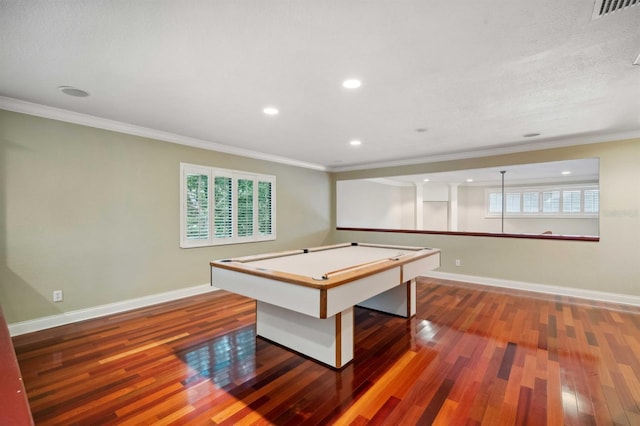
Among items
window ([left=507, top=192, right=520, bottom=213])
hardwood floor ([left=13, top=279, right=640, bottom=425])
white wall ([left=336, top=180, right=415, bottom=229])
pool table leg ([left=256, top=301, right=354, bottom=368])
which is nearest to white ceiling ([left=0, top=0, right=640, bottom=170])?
pool table leg ([left=256, top=301, right=354, bottom=368])

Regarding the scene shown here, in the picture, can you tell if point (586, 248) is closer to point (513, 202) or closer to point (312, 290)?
point (312, 290)

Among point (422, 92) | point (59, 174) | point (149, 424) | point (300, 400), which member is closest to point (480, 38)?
point (422, 92)

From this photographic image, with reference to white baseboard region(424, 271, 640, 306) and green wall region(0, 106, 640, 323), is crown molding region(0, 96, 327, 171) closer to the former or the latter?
green wall region(0, 106, 640, 323)

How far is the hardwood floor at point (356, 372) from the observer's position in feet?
6.07

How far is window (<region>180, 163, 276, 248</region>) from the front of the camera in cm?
434

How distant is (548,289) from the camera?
454 cm

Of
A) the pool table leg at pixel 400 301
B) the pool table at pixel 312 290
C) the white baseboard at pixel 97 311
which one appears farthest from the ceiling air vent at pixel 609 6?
the white baseboard at pixel 97 311

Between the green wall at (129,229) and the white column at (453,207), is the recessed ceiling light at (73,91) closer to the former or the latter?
the green wall at (129,229)

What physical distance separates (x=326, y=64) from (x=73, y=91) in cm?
239

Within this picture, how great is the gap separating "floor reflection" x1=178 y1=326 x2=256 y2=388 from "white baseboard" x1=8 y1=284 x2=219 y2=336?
1594 mm

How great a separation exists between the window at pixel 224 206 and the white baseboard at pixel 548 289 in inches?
135

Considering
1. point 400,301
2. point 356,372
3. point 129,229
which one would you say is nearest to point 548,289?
point 400,301

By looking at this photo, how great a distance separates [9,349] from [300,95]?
255cm

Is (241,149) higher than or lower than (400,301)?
higher
